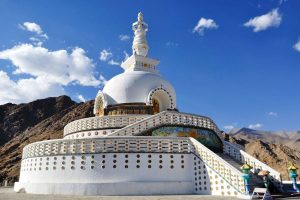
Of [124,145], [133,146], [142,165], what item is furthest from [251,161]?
[124,145]

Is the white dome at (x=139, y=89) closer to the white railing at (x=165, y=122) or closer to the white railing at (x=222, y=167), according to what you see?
the white railing at (x=165, y=122)

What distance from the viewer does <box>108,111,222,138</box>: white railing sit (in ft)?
66.4

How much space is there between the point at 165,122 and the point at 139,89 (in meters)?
5.97

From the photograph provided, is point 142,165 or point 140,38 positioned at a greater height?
point 140,38

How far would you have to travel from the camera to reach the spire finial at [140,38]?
3144cm

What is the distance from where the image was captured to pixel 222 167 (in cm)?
1642

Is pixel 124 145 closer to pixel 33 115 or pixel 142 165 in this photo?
pixel 142 165

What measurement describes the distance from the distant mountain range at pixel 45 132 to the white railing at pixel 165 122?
2576 centimetres

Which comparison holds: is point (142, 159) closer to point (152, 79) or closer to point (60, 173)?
point (60, 173)

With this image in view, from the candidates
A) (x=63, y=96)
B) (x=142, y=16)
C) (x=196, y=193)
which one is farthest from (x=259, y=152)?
(x=63, y=96)

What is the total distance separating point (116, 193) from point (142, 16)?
2040 cm

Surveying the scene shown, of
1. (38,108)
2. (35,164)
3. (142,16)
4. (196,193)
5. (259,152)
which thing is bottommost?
(196,193)

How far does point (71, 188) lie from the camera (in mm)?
17688

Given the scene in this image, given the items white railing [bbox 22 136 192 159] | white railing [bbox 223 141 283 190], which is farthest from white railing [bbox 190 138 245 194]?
white railing [bbox 223 141 283 190]
